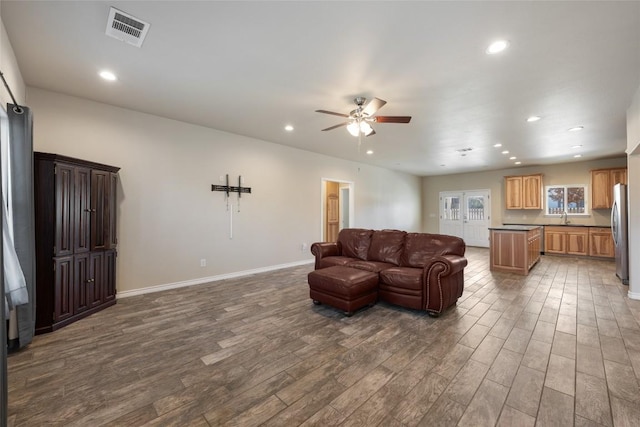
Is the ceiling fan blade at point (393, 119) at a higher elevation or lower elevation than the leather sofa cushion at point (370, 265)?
higher

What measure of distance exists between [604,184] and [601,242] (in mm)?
1577

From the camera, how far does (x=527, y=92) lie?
325 centimetres

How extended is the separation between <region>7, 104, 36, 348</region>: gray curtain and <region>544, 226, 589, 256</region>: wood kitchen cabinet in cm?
1086

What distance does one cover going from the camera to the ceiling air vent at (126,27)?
205 centimetres

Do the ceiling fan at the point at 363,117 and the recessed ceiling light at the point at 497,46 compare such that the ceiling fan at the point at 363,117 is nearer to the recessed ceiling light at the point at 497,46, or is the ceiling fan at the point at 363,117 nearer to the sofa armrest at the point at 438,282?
the recessed ceiling light at the point at 497,46

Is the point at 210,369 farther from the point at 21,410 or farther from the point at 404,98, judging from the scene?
the point at 404,98

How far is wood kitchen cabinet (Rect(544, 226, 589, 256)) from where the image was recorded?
7070mm

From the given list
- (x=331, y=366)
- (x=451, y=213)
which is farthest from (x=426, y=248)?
(x=451, y=213)

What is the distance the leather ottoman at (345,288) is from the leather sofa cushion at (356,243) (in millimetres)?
919

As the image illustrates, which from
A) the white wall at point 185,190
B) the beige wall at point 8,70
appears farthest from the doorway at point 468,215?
the beige wall at point 8,70

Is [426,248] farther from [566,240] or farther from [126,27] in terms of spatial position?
[566,240]

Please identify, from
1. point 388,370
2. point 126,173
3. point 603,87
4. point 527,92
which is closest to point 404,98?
point 527,92

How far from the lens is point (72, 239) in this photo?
3.02 meters

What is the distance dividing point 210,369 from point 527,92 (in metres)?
4.67
